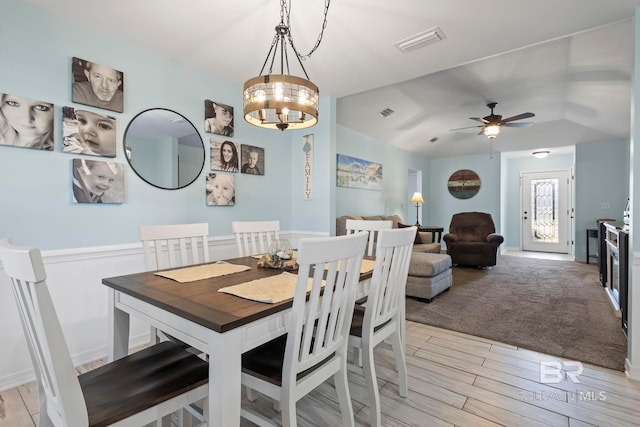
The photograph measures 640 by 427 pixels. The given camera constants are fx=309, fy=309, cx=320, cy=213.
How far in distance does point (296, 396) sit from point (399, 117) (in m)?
5.00

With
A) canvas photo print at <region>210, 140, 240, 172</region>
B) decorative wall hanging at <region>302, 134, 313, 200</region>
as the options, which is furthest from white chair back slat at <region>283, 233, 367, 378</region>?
decorative wall hanging at <region>302, 134, 313, 200</region>

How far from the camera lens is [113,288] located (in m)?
1.50

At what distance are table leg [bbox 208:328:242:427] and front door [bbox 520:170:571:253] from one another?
868 cm

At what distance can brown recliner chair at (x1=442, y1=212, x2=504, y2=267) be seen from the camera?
544cm

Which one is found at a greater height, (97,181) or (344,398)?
(97,181)

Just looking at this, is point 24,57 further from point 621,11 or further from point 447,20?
point 621,11

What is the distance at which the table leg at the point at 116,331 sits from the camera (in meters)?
1.53

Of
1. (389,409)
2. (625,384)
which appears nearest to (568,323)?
(625,384)

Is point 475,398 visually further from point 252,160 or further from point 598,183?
point 598,183

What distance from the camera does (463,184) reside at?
25.1 ft

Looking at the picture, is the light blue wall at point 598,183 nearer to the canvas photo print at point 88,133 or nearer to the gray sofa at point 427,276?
the gray sofa at point 427,276

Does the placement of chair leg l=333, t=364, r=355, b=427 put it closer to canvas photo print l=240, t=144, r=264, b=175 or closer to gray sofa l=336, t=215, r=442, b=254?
canvas photo print l=240, t=144, r=264, b=175

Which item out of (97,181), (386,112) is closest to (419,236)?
(386,112)

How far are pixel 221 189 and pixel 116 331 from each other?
172cm
